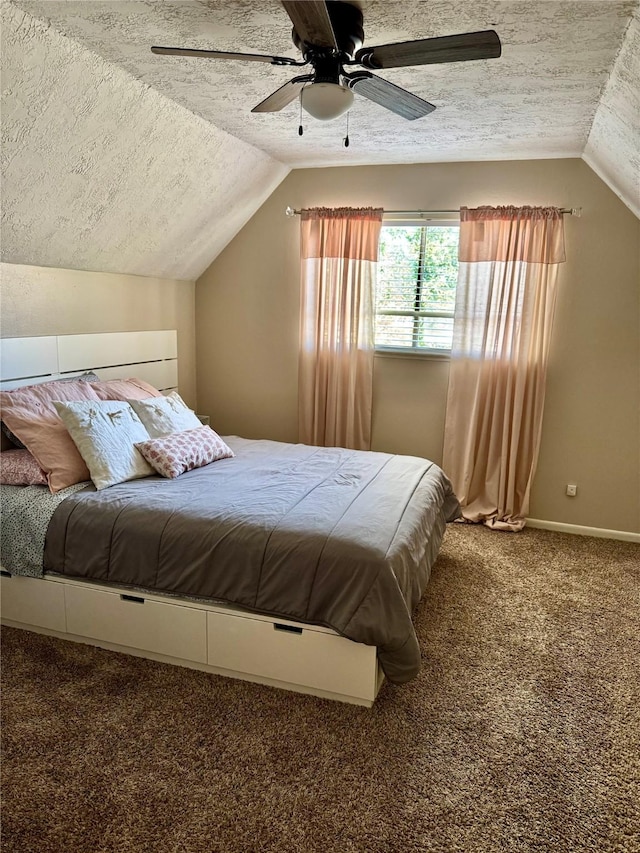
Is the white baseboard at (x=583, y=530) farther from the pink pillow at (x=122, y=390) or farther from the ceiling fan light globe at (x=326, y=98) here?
the ceiling fan light globe at (x=326, y=98)

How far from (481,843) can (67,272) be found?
338cm

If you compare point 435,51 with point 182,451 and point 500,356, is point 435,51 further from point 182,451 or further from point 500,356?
point 500,356

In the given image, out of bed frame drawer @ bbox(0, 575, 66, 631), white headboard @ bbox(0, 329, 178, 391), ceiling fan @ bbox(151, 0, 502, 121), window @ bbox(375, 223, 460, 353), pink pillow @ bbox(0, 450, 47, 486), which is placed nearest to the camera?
ceiling fan @ bbox(151, 0, 502, 121)

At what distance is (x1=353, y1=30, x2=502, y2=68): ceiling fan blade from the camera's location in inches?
70.9

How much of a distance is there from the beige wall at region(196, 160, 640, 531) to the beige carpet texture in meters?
1.38

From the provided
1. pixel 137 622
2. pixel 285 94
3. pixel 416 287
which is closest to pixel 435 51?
pixel 285 94

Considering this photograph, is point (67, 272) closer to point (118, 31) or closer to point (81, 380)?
point (81, 380)

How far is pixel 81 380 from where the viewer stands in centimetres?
349

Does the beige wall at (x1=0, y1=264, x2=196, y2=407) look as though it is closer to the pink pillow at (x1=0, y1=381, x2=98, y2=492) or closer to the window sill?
the pink pillow at (x1=0, y1=381, x2=98, y2=492)

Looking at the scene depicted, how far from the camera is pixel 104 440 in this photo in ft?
9.73

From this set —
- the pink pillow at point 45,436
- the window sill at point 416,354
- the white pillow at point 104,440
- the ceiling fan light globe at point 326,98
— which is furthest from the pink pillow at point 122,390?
the ceiling fan light globe at point 326,98

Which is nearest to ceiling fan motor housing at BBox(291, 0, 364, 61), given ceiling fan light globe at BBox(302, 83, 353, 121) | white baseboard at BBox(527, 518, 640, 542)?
ceiling fan light globe at BBox(302, 83, 353, 121)

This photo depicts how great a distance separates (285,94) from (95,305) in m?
2.01

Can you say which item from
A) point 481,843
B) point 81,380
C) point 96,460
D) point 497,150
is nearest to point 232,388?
point 81,380
